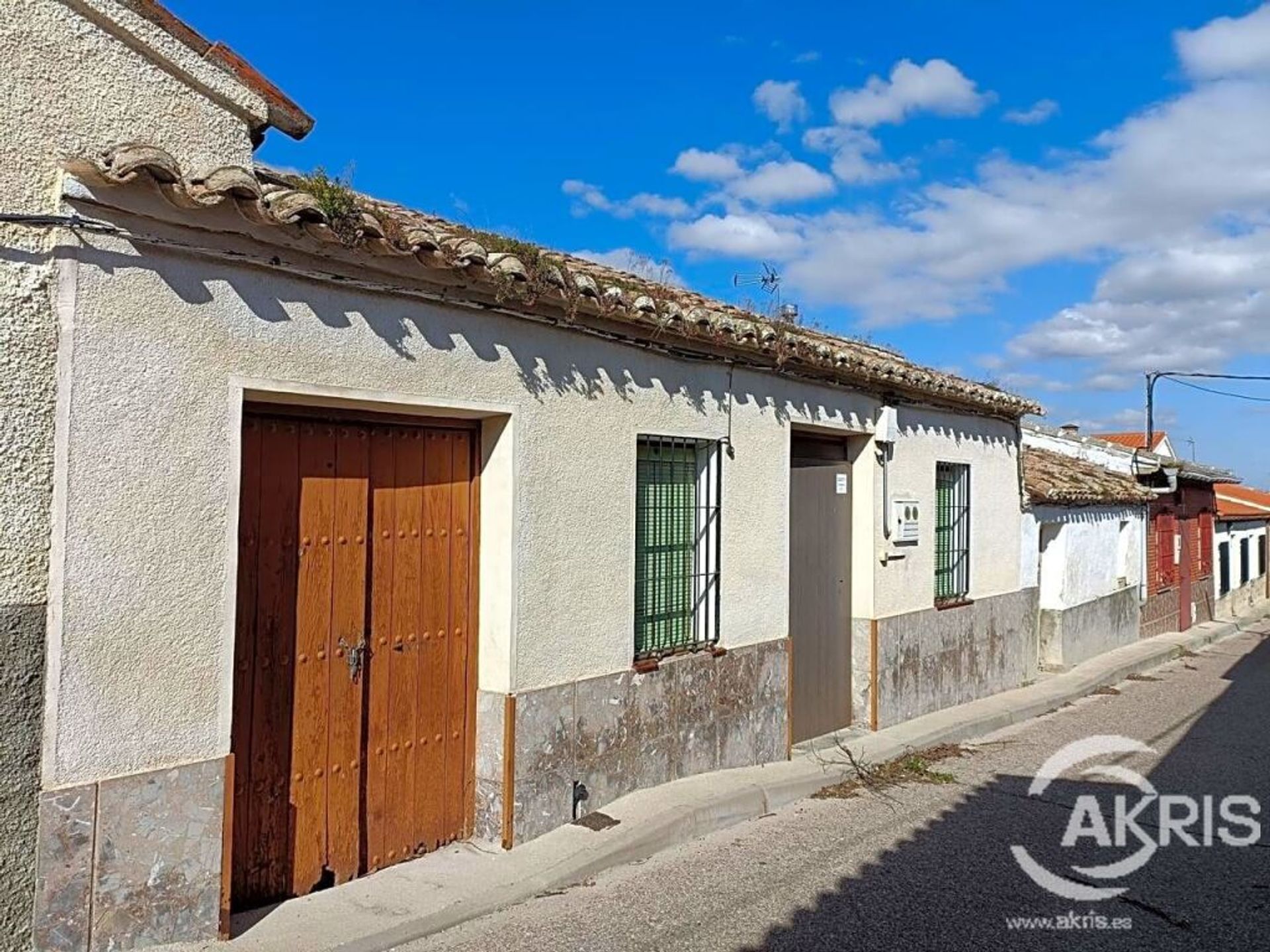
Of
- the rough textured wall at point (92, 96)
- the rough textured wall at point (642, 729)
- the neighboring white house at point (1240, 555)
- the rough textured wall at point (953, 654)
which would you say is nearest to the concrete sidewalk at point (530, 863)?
the rough textured wall at point (642, 729)

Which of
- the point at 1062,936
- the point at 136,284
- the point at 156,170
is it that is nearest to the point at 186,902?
the point at 136,284

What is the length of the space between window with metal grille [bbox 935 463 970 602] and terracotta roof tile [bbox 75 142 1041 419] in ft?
4.82

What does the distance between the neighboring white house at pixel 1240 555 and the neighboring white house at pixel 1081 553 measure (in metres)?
7.23

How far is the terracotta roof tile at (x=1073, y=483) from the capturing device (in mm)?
12578

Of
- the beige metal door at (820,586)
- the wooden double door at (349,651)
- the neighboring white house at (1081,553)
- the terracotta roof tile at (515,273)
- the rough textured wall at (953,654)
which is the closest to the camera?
the terracotta roof tile at (515,273)

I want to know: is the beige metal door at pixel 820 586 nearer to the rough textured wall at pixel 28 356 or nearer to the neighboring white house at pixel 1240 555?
the rough textured wall at pixel 28 356

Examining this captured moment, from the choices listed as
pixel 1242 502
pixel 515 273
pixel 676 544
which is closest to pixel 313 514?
pixel 515 273

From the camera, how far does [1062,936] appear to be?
4676 mm

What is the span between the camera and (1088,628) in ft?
46.6

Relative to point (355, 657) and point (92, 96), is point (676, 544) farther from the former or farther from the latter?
point (92, 96)

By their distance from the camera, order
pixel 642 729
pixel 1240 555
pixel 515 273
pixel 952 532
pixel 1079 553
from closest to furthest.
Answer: pixel 515 273 → pixel 642 729 → pixel 952 532 → pixel 1079 553 → pixel 1240 555

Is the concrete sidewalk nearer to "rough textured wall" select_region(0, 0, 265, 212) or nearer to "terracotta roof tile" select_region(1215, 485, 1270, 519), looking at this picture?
"rough textured wall" select_region(0, 0, 265, 212)

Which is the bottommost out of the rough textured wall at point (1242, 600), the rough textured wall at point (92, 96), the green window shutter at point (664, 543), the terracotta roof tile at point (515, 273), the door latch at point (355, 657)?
the rough textured wall at point (1242, 600)

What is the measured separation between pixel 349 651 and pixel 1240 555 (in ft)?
84.8
